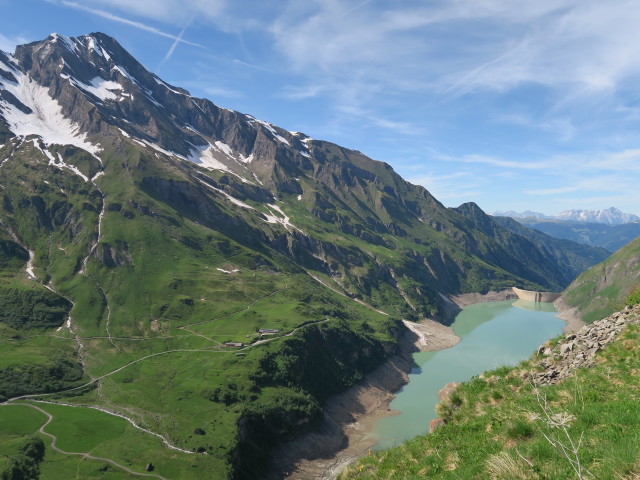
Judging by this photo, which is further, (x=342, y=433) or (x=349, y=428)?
(x=349, y=428)

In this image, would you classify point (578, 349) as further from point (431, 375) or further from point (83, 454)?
point (431, 375)

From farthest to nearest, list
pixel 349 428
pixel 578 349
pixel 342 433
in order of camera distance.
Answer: pixel 349 428
pixel 342 433
pixel 578 349

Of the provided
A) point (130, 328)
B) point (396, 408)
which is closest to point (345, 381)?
point (396, 408)

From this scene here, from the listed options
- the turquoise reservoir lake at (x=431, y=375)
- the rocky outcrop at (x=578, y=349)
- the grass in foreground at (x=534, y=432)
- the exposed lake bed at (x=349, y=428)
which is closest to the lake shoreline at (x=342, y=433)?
the exposed lake bed at (x=349, y=428)

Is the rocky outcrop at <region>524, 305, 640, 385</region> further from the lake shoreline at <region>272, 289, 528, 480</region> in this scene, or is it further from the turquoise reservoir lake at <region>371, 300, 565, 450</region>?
the turquoise reservoir lake at <region>371, 300, 565, 450</region>

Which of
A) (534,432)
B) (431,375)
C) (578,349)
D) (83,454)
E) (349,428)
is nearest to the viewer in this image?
(534,432)

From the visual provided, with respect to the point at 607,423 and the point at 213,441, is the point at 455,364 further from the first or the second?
the point at 607,423

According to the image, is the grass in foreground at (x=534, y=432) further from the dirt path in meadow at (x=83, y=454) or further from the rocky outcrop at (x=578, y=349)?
the dirt path in meadow at (x=83, y=454)

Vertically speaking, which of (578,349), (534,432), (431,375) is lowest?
(431,375)

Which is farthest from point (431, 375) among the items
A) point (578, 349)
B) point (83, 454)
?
point (578, 349)

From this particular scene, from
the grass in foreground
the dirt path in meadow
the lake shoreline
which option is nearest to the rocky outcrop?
the grass in foreground
